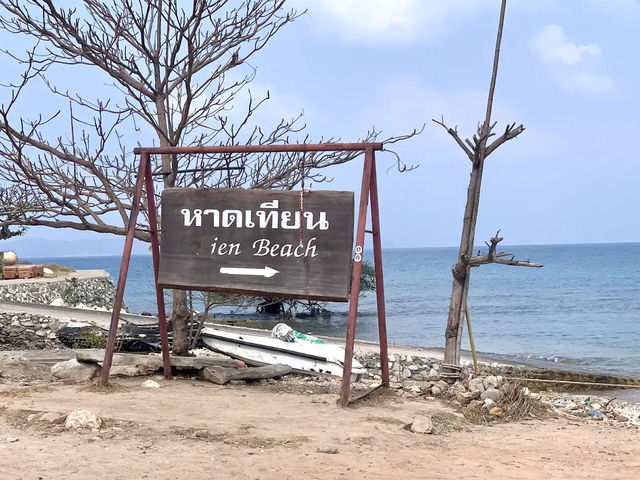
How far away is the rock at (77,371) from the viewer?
9.53 meters

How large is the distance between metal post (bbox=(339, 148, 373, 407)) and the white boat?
5485 millimetres

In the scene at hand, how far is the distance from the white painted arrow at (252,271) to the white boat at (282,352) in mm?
5379

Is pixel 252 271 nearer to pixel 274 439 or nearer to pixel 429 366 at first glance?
pixel 274 439

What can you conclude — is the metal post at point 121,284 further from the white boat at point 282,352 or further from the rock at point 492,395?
the white boat at point 282,352

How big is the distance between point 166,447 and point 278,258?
3.03 metres

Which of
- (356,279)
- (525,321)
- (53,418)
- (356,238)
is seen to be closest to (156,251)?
(356,238)

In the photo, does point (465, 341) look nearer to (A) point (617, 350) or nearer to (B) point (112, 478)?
(A) point (617, 350)

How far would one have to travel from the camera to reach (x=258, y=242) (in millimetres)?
8867

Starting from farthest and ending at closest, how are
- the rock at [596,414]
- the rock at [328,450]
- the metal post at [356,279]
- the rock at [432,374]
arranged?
the rock at [432,374] < the rock at [596,414] < the metal post at [356,279] < the rock at [328,450]

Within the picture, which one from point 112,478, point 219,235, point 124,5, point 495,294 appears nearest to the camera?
point 112,478

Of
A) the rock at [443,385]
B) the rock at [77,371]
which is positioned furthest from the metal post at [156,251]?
the rock at [443,385]

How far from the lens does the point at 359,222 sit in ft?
27.6

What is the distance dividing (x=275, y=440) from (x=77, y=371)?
4.04m

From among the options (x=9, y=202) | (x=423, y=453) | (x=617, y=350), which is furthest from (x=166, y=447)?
(x=617, y=350)
